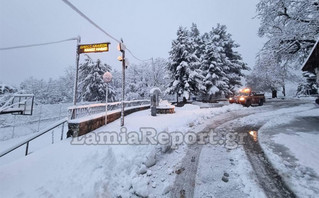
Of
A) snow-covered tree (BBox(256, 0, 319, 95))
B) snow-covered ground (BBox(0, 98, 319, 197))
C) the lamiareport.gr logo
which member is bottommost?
snow-covered ground (BBox(0, 98, 319, 197))

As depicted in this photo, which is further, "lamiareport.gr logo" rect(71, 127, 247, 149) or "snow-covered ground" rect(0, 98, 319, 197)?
"lamiareport.gr logo" rect(71, 127, 247, 149)

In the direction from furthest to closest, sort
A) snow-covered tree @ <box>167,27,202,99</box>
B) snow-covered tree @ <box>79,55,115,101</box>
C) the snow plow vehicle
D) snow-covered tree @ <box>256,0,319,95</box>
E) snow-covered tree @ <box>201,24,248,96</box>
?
snow-covered tree @ <box>79,55,115,101</box>
snow-covered tree @ <box>201,24,248,96</box>
snow-covered tree @ <box>167,27,202,99</box>
the snow plow vehicle
snow-covered tree @ <box>256,0,319,95</box>

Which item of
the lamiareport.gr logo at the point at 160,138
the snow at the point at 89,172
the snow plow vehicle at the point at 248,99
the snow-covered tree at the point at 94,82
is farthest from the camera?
the snow-covered tree at the point at 94,82

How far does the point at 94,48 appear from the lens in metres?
7.77

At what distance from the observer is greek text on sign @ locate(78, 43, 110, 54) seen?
25.1 ft

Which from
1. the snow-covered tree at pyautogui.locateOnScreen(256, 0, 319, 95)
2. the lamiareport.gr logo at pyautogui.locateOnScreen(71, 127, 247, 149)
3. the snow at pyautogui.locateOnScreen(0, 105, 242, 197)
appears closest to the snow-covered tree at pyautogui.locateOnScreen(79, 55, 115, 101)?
the lamiareport.gr logo at pyautogui.locateOnScreen(71, 127, 247, 149)

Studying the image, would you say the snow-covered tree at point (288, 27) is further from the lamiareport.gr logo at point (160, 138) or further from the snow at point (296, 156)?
the lamiareport.gr logo at point (160, 138)

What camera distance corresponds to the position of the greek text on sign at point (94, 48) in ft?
25.1

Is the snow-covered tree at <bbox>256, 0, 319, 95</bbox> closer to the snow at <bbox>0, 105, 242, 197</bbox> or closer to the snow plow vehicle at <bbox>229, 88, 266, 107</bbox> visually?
the snow plow vehicle at <bbox>229, 88, 266, 107</bbox>

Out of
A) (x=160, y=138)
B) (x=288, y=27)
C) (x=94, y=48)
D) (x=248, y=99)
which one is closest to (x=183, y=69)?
(x=248, y=99)

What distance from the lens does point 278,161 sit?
4.13 m

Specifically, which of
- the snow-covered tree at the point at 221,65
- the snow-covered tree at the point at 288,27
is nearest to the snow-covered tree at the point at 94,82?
the snow-covered tree at the point at 221,65

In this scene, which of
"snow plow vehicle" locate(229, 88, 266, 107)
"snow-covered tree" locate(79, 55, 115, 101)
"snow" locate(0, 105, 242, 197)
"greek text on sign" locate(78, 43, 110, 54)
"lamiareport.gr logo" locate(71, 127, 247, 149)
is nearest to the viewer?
"snow" locate(0, 105, 242, 197)

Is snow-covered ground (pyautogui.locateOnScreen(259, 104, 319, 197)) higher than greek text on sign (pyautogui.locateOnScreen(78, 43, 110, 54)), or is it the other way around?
greek text on sign (pyautogui.locateOnScreen(78, 43, 110, 54))
